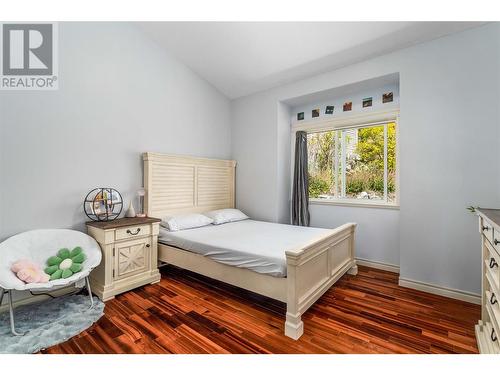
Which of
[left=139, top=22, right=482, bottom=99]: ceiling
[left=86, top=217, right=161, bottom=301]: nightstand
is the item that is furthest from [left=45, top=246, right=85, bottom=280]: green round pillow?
[left=139, top=22, right=482, bottom=99]: ceiling

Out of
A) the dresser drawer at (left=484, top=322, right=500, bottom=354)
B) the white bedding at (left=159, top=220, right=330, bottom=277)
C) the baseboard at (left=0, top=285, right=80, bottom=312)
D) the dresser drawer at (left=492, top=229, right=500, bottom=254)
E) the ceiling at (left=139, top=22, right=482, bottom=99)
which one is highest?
the ceiling at (left=139, top=22, right=482, bottom=99)

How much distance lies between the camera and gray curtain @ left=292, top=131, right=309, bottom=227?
374cm

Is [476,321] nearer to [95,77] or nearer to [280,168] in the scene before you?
[280,168]

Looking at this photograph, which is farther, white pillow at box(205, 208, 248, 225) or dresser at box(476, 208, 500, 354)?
white pillow at box(205, 208, 248, 225)

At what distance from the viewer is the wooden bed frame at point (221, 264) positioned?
188 centimetres

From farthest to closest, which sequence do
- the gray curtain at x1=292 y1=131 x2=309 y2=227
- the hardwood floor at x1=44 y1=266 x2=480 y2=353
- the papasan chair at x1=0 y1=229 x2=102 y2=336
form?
the gray curtain at x1=292 y1=131 x2=309 y2=227 < the papasan chair at x1=0 y1=229 x2=102 y2=336 < the hardwood floor at x1=44 y1=266 x2=480 y2=353

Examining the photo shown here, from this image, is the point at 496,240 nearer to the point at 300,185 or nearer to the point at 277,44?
the point at 300,185

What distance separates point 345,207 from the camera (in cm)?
355

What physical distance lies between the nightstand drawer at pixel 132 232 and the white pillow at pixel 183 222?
281mm

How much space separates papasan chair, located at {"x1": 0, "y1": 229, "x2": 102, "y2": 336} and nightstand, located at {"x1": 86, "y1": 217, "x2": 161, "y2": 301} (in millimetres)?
128

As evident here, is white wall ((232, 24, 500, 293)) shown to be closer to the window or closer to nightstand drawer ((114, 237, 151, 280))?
the window

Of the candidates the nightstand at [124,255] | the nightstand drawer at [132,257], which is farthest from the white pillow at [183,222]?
the nightstand drawer at [132,257]

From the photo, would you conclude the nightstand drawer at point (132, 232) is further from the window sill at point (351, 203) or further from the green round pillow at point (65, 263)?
the window sill at point (351, 203)

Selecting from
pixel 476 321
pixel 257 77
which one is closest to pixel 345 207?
pixel 476 321
